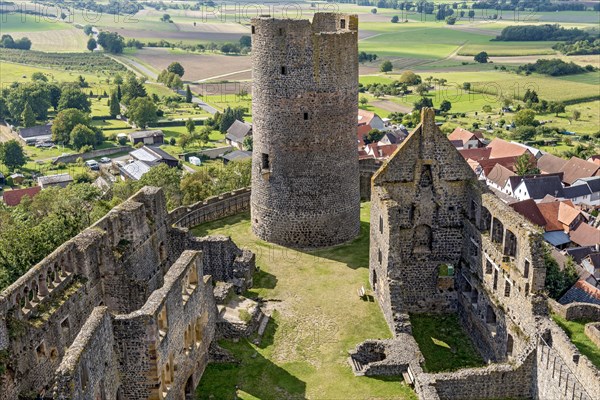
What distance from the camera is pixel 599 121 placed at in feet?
419

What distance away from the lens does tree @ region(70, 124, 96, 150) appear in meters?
109

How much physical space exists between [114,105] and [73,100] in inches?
314

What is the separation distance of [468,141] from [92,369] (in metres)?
87.5

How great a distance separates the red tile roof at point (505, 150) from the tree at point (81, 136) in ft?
212

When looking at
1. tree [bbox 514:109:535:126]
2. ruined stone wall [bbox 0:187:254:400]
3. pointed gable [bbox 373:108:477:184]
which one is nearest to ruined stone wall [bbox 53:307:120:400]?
ruined stone wall [bbox 0:187:254:400]

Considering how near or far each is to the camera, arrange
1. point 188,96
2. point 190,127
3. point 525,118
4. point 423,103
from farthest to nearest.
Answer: point 188,96, point 423,103, point 525,118, point 190,127

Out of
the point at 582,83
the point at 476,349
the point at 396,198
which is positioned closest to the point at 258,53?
the point at 396,198

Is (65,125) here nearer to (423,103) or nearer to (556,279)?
(423,103)

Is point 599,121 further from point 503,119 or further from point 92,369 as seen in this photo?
point 92,369

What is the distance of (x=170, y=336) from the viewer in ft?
74.6

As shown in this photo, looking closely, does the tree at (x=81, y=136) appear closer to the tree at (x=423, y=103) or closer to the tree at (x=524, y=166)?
Answer: the tree at (x=423, y=103)

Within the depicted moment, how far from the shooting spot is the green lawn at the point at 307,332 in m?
25.1

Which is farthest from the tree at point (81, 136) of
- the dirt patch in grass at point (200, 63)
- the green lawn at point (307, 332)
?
the green lawn at point (307, 332)

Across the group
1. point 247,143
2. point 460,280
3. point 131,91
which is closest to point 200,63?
point 131,91
